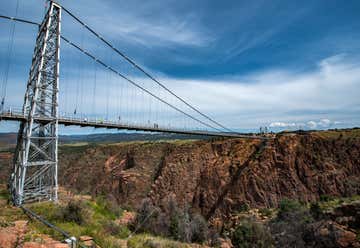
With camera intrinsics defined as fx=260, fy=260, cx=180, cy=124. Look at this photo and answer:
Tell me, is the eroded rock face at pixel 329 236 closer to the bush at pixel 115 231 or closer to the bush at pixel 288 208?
the bush at pixel 288 208

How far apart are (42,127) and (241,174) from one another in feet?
66.0

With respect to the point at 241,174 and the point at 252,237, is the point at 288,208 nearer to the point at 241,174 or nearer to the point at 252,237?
the point at 252,237

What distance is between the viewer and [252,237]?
16297 mm

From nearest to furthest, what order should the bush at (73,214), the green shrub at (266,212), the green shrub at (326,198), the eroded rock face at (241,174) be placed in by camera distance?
the bush at (73,214) → the green shrub at (326,198) → the green shrub at (266,212) → the eroded rock face at (241,174)

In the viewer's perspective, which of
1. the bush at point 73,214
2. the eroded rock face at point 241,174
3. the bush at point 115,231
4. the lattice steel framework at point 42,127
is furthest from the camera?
the eroded rock face at point 241,174

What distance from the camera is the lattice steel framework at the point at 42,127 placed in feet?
46.9

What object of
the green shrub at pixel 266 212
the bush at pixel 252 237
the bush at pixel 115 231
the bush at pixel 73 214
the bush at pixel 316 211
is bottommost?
the green shrub at pixel 266 212

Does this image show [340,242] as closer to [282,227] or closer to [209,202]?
[282,227]

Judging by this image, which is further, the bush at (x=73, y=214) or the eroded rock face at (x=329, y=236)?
the eroded rock face at (x=329, y=236)

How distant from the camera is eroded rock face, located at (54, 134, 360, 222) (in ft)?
83.3

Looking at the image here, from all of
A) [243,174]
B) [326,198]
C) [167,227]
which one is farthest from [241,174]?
[167,227]

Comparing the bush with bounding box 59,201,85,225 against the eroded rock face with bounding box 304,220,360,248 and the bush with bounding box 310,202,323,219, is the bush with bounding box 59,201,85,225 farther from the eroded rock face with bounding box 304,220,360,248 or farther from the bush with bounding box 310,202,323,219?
the bush with bounding box 310,202,323,219

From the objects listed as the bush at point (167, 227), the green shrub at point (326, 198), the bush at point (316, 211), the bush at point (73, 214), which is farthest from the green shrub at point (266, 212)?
the bush at point (73, 214)

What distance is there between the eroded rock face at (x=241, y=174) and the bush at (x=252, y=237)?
9.60 meters
